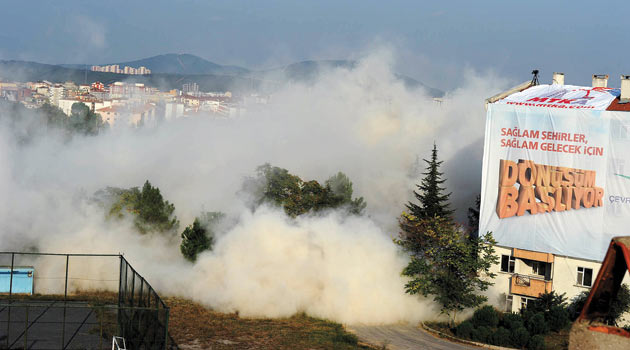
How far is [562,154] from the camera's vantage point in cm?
3306

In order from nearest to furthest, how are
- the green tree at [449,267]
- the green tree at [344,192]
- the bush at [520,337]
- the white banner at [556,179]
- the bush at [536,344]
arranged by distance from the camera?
1. the bush at [536,344]
2. the bush at [520,337]
3. the green tree at [449,267]
4. the white banner at [556,179]
5. the green tree at [344,192]

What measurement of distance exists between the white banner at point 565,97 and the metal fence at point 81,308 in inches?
762

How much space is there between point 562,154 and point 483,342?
979cm

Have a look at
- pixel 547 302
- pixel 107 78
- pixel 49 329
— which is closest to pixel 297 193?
pixel 547 302

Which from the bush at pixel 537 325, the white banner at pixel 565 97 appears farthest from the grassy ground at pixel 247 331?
the white banner at pixel 565 97

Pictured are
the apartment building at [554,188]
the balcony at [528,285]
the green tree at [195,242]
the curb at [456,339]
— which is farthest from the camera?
the green tree at [195,242]

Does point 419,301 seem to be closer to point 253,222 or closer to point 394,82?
point 253,222

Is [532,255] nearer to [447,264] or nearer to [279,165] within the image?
[447,264]

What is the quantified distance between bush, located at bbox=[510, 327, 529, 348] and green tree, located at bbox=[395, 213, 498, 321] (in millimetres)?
3156

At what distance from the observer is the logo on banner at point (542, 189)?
107 ft

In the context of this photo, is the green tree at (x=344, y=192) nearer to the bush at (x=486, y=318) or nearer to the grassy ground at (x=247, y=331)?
the grassy ground at (x=247, y=331)

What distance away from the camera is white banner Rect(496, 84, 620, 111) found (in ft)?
109

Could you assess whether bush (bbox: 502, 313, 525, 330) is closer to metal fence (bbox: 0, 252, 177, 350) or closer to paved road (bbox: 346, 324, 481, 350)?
paved road (bbox: 346, 324, 481, 350)

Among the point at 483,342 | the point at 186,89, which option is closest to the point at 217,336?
the point at 483,342
